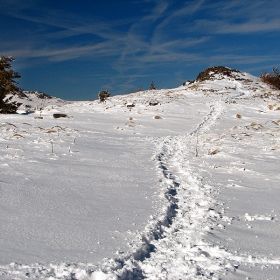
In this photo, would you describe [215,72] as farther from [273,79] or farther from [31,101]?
[31,101]

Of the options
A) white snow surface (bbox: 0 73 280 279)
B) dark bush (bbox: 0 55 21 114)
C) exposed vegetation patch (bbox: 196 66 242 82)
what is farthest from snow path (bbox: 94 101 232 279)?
exposed vegetation patch (bbox: 196 66 242 82)

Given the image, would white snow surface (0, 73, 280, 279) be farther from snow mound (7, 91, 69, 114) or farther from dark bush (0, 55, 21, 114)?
snow mound (7, 91, 69, 114)

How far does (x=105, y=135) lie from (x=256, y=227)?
796 cm

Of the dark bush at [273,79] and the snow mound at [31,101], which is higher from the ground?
the dark bush at [273,79]

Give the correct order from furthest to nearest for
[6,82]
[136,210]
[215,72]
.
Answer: [215,72] < [6,82] < [136,210]

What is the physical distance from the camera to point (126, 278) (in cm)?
249

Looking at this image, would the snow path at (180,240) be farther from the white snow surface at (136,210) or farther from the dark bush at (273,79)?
the dark bush at (273,79)

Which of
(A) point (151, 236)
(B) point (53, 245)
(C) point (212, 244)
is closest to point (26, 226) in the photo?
(B) point (53, 245)

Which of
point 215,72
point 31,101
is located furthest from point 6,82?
point 215,72

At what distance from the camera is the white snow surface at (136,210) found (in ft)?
8.66

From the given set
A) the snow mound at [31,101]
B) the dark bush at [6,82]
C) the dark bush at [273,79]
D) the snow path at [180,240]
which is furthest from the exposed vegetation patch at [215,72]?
the snow path at [180,240]

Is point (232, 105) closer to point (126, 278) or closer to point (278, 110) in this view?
point (278, 110)

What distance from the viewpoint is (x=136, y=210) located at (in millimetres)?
4027

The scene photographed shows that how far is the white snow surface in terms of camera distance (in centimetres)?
264
